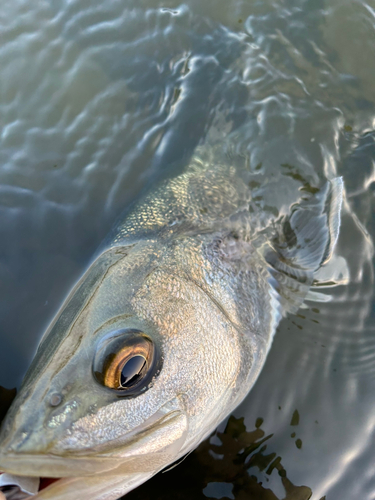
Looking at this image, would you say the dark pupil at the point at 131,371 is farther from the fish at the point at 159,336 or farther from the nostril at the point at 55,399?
the nostril at the point at 55,399

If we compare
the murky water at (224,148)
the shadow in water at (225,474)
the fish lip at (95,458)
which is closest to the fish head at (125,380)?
the fish lip at (95,458)

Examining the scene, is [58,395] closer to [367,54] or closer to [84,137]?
[84,137]

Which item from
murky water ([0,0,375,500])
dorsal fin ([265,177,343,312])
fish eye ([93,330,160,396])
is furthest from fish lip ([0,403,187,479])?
dorsal fin ([265,177,343,312])

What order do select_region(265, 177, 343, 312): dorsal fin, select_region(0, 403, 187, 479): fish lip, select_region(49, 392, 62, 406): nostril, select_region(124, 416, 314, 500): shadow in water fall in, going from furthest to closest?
1. select_region(265, 177, 343, 312): dorsal fin
2. select_region(124, 416, 314, 500): shadow in water
3. select_region(49, 392, 62, 406): nostril
4. select_region(0, 403, 187, 479): fish lip

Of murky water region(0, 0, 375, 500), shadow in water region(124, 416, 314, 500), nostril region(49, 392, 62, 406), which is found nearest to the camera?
nostril region(49, 392, 62, 406)

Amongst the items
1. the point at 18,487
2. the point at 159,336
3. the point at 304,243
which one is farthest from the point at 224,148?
the point at 18,487

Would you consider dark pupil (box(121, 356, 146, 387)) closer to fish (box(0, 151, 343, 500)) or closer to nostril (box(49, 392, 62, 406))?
fish (box(0, 151, 343, 500))

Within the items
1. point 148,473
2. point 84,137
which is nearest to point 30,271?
point 84,137
